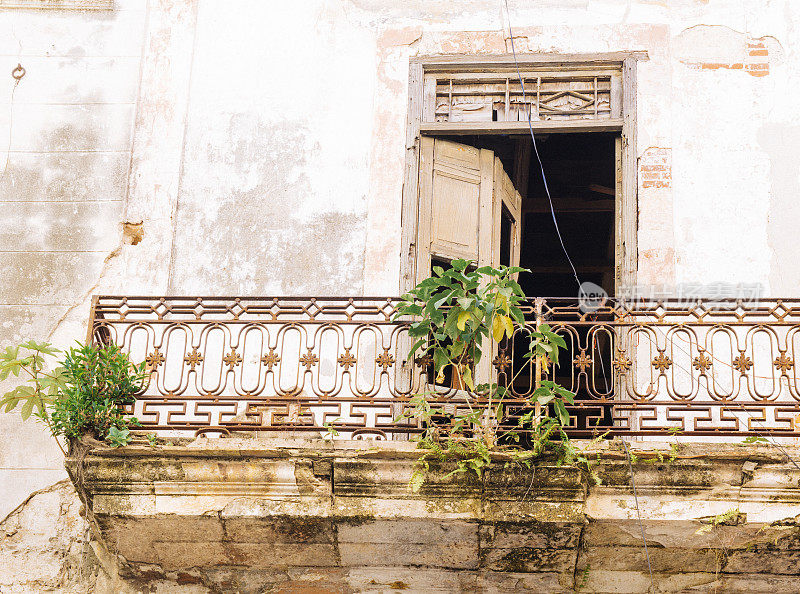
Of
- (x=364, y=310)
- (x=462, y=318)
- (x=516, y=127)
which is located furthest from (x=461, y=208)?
(x=462, y=318)

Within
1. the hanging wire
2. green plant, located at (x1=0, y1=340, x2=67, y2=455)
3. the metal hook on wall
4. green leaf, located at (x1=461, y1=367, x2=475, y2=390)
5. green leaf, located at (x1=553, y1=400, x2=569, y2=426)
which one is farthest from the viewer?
the metal hook on wall

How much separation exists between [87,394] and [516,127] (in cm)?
317

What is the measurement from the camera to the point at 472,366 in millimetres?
6227

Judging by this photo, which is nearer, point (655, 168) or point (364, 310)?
point (364, 310)

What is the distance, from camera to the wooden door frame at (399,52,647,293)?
286 inches

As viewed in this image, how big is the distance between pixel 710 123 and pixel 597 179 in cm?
279

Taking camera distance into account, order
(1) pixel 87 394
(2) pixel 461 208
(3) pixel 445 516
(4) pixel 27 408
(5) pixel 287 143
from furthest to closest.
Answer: (5) pixel 287 143 < (2) pixel 461 208 < (4) pixel 27 408 < (1) pixel 87 394 < (3) pixel 445 516

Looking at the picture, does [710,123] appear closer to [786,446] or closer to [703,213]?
[703,213]

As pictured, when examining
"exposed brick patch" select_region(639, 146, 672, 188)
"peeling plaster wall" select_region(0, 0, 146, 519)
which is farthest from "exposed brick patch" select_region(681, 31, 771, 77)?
"peeling plaster wall" select_region(0, 0, 146, 519)

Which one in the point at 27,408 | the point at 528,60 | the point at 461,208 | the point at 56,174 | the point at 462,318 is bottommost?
the point at 27,408

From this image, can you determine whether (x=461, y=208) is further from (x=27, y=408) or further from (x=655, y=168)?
(x=27, y=408)

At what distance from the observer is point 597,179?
10.3 meters

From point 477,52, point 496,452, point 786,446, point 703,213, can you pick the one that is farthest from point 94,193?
point 786,446

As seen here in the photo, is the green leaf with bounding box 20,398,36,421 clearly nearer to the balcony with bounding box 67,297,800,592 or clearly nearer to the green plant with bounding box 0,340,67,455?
the green plant with bounding box 0,340,67,455
